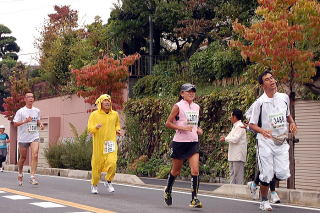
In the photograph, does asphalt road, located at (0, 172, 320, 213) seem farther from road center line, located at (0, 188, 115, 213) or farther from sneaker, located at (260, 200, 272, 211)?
sneaker, located at (260, 200, 272, 211)

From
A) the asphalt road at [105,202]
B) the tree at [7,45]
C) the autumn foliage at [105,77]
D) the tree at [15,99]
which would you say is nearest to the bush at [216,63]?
the autumn foliage at [105,77]

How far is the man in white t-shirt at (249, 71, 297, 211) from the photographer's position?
9508 millimetres

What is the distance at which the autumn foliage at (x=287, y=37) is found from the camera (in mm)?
12148

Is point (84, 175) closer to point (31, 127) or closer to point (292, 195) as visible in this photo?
point (31, 127)

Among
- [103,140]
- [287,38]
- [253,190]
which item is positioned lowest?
[253,190]

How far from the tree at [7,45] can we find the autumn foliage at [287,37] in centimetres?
4479

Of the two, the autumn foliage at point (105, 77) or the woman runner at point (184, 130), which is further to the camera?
the autumn foliage at point (105, 77)

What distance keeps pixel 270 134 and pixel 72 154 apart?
13.7 meters

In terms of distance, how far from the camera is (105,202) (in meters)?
10.9

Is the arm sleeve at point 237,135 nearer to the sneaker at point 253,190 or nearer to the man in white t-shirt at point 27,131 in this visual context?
the sneaker at point 253,190

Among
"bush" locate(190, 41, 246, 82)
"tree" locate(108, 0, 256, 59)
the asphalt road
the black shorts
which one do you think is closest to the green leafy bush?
"bush" locate(190, 41, 246, 82)

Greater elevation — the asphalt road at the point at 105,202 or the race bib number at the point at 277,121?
the race bib number at the point at 277,121

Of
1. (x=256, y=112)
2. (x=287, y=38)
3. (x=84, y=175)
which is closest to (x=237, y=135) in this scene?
(x=287, y=38)

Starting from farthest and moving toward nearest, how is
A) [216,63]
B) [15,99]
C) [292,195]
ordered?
[15,99] < [216,63] < [292,195]
